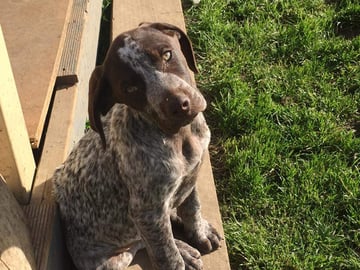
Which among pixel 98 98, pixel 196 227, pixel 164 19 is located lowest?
pixel 196 227

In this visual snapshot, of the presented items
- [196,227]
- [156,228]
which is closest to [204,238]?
[196,227]

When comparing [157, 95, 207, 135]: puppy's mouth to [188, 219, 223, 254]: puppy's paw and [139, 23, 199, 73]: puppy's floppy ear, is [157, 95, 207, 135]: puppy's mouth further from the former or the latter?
[188, 219, 223, 254]: puppy's paw

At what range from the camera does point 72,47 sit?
436cm

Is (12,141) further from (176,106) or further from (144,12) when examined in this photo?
(144,12)

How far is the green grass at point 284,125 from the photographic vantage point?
12.3 feet

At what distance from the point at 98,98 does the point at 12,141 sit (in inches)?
25.9

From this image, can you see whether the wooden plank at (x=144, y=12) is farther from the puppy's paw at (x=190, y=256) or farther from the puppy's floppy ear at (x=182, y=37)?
the puppy's paw at (x=190, y=256)

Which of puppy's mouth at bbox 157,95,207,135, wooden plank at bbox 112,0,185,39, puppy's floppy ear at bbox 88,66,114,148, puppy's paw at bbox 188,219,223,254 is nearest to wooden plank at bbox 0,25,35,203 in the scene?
puppy's floppy ear at bbox 88,66,114,148

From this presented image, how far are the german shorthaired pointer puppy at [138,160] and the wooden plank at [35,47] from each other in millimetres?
611

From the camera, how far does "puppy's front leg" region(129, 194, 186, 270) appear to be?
2.84 metres

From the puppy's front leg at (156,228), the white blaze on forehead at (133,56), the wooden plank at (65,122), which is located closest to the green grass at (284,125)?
the puppy's front leg at (156,228)

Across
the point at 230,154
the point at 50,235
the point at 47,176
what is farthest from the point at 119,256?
the point at 230,154

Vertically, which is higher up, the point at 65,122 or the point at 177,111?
the point at 177,111

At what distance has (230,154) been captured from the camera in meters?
4.29
